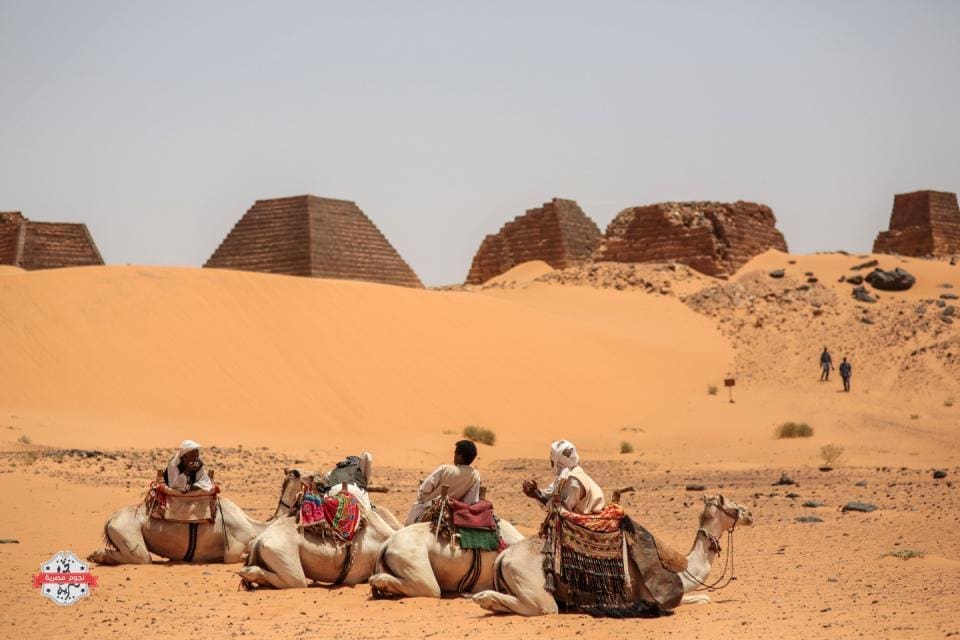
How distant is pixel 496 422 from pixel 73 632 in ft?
79.1

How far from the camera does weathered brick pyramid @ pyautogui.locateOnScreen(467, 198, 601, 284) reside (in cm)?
7925

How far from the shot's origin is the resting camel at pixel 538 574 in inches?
326

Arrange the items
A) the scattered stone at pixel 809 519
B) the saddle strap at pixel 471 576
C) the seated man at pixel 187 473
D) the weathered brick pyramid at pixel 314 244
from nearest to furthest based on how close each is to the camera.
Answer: the saddle strap at pixel 471 576, the seated man at pixel 187 473, the scattered stone at pixel 809 519, the weathered brick pyramid at pixel 314 244

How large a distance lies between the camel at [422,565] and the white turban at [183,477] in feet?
5.70

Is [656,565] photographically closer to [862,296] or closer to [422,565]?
[422,565]

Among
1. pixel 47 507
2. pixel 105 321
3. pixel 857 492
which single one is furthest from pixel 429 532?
pixel 105 321

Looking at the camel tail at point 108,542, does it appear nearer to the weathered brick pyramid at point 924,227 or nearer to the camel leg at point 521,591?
the camel leg at point 521,591

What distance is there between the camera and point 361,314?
38219 mm

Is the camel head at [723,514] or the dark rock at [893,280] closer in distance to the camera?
the camel head at [723,514]

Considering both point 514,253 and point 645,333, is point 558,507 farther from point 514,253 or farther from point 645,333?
point 514,253

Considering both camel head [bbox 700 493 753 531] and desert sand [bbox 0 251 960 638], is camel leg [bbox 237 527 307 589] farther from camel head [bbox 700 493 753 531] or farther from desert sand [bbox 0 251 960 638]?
camel head [bbox 700 493 753 531]

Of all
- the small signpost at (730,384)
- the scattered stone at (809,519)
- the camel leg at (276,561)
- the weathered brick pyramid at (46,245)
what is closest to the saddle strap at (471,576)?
the camel leg at (276,561)

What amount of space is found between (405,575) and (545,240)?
72.1 m

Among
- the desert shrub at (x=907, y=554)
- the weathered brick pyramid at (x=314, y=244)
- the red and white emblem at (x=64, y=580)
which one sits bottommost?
the desert shrub at (x=907, y=554)
